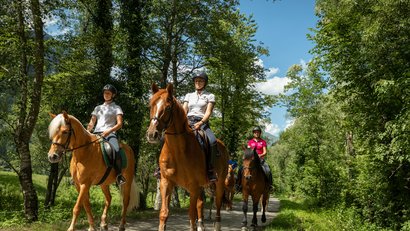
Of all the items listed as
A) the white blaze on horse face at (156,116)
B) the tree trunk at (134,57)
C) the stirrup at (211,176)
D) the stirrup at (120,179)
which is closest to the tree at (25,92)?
the stirrup at (120,179)

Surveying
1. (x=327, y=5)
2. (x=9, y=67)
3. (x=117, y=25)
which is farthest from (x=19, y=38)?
(x=327, y=5)

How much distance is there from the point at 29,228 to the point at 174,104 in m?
5.51

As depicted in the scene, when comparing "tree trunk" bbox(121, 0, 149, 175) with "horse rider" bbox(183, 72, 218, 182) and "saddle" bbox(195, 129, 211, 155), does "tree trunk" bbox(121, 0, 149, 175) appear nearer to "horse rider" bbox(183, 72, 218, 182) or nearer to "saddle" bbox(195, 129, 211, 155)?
"horse rider" bbox(183, 72, 218, 182)

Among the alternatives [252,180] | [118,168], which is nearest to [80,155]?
[118,168]

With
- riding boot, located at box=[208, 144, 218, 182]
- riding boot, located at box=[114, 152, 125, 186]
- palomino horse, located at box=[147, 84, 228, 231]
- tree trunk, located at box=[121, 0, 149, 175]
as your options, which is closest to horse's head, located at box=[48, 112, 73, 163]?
riding boot, located at box=[114, 152, 125, 186]

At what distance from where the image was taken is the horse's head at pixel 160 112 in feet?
16.8

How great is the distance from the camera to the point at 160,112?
215 inches

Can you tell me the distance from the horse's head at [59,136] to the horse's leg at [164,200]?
7.05ft

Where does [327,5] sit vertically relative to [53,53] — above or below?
above

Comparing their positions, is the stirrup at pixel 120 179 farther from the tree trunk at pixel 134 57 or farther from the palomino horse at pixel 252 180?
the tree trunk at pixel 134 57

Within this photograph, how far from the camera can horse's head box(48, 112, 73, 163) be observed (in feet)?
21.4

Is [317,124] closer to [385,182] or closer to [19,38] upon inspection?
[385,182]

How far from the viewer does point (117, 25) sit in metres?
17.8

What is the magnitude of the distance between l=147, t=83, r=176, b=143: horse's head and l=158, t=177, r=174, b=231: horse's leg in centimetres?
114
